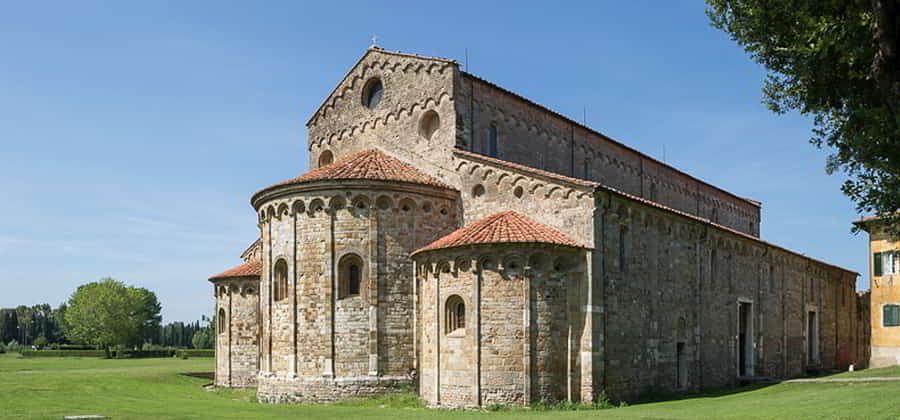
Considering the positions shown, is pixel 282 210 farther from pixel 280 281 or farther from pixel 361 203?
pixel 361 203

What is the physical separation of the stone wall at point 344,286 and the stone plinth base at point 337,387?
0.10 feet

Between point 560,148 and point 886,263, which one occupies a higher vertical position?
point 560,148

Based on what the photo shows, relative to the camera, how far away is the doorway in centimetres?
3259

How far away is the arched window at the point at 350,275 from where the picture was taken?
80.5ft

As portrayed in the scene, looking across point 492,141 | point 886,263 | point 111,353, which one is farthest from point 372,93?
point 111,353

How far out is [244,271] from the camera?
31.3m

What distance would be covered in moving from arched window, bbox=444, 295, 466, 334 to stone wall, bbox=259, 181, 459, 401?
90.1 inches

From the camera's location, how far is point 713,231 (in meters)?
29.7

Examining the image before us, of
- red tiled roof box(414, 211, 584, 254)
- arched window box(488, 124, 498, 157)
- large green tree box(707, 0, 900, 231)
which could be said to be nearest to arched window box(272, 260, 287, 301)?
red tiled roof box(414, 211, 584, 254)

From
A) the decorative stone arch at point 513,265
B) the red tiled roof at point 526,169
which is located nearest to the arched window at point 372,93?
the red tiled roof at point 526,169

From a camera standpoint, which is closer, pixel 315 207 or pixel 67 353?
pixel 315 207

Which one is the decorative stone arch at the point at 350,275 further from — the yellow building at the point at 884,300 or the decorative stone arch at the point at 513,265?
the yellow building at the point at 884,300

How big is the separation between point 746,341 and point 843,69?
70.6ft

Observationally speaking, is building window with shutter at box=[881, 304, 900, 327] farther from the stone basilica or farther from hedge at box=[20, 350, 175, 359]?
hedge at box=[20, 350, 175, 359]
